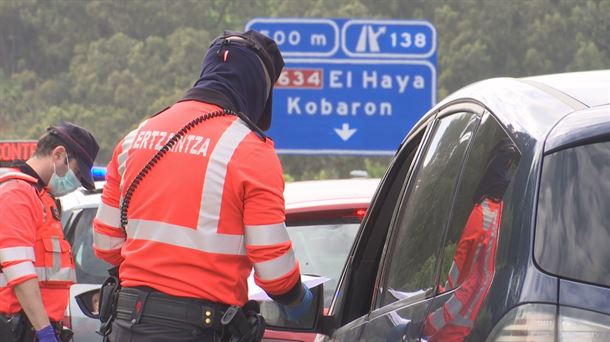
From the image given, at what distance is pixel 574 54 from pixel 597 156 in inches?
1926

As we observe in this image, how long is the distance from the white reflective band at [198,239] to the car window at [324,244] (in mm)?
1755

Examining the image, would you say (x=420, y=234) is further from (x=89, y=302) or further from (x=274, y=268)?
(x=89, y=302)

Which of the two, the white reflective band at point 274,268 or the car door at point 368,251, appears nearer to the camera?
the white reflective band at point 274,268

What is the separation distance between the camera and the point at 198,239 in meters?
3.68

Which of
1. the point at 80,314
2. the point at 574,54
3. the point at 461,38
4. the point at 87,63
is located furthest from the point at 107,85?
the point at 80,314

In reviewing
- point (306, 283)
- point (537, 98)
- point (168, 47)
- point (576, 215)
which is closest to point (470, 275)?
point (576, 215)

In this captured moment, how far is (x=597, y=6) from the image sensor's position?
52.4m

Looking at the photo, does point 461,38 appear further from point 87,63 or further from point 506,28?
point 87,63

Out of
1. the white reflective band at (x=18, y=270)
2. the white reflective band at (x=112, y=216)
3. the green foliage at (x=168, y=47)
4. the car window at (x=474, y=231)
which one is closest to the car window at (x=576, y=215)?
→ the car window at (x=474, y=231)

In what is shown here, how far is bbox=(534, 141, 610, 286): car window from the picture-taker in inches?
88.0

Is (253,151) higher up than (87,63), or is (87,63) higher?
(87,63)

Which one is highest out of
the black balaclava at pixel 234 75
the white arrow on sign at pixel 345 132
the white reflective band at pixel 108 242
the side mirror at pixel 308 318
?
the white arrow on sign at pixel 345 132

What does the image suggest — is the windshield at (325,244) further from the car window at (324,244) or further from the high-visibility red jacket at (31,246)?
the high-visibility red jacket at (31,246)

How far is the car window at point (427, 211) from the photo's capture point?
2.93 metres
